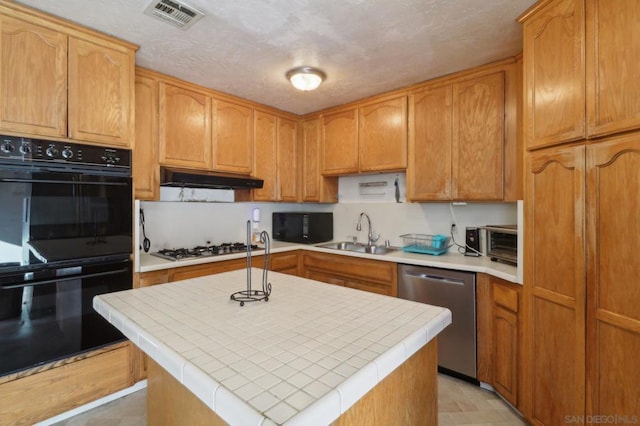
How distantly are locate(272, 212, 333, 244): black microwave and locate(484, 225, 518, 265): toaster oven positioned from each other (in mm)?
1777

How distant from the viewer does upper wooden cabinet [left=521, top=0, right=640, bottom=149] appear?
1.25 m

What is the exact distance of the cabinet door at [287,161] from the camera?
140 inches

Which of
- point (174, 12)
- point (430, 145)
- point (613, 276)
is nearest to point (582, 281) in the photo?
point (613, 276)

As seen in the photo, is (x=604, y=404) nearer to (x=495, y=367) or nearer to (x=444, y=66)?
(x=495, y=367)

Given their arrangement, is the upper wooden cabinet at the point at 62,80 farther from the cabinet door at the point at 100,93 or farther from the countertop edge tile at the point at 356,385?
the countertop edge tile at the point at 356,385

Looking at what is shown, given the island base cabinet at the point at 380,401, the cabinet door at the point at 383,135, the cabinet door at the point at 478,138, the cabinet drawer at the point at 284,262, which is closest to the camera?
the island base cabinet at the point at 380,401

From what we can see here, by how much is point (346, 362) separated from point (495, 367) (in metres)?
1.91

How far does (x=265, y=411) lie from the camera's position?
1.92 feet

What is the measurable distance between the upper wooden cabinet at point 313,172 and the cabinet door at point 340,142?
11cm

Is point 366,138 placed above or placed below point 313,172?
above

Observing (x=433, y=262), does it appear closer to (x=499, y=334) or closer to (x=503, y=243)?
(x=503, y=243)

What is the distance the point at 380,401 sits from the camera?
0.92 metres

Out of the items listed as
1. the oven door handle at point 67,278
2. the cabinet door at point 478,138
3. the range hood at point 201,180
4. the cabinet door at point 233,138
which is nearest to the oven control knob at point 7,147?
the oven door handle at point 67,278

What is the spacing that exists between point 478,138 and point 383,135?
2.93 feet
